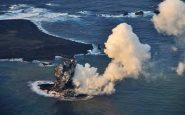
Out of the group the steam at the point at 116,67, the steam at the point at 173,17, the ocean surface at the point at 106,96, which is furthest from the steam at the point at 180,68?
the steam at the point at 116,67

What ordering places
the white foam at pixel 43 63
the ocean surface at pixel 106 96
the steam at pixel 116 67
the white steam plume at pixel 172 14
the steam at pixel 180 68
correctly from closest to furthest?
the ocean surface at pixel 106 96, the steam at pixel 116 67, the white steam plume at pixel 172 14, the steam at pixel 180 68, the white foam at pixel 43 63

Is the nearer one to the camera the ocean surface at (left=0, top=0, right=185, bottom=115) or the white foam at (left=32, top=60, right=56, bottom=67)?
the ocean surface at (left=0, top=0, right=185, bottom=115)

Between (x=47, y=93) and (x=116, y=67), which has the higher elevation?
(x=116, y=67)

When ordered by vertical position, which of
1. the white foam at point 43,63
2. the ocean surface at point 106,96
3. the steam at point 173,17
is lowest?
the ocean surface at point 106,96

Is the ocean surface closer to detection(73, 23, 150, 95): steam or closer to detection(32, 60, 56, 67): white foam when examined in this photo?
detection(32, 60, 56, 67): white foam

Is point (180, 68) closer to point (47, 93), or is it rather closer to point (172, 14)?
point (172, 14)

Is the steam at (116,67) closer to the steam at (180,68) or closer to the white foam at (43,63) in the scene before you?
the steam at (180,68)

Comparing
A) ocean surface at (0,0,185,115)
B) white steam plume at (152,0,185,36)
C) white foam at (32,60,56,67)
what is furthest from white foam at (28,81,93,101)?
white steam plume at (152,0,185,36)

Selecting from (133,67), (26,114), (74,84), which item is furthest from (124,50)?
(26,114)

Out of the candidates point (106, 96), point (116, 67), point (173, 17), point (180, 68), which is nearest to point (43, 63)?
point (116, 67)

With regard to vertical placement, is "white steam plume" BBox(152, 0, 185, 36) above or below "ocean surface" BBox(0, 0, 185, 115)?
above
